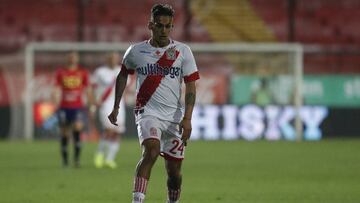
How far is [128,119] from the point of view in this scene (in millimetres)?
28188

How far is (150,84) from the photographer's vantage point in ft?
32.6

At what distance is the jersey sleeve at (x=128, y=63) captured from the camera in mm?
9922

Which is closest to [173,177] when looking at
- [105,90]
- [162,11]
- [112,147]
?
[162,11]

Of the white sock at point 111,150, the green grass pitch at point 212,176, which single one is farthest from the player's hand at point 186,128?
the white sock at point 111,150

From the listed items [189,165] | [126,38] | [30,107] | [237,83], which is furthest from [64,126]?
[126,38]

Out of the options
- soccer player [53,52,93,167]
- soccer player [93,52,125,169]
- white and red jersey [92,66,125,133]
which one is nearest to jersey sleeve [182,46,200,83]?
soccer player [53,52,93,167]

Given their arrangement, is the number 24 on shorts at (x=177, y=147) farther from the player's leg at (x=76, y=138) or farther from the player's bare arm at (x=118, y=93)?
the player's leg at (x=76, y=138)

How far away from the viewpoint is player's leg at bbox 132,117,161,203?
9.59m

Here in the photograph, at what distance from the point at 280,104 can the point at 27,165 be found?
1161 centimetres

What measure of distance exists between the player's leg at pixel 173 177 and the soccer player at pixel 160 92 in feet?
0.03

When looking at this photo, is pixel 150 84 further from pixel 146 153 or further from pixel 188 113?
pixel 146 153

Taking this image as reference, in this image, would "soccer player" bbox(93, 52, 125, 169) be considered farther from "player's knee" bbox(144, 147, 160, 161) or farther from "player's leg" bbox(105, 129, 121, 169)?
"player's knee" bbox(144, 147, 160, 161)

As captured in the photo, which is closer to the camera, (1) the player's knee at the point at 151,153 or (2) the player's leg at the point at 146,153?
(2) the player's leg at the point at 146,153

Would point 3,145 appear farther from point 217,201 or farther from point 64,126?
point 217,201
